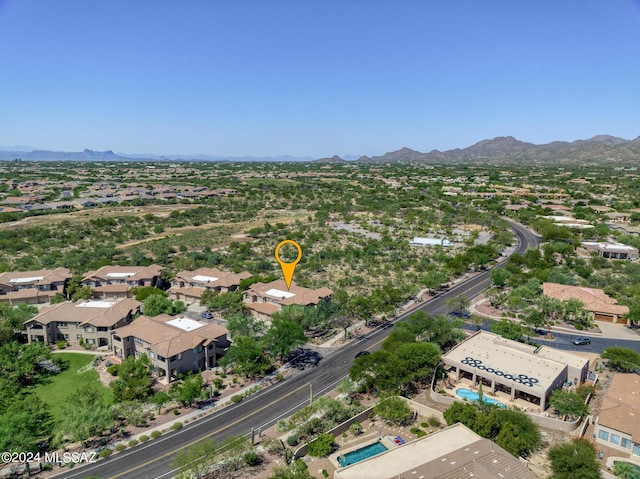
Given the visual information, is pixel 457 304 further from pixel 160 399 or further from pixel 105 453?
pixel 105 453

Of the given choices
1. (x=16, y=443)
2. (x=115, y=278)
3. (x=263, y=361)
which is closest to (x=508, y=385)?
(x=263, y=361)

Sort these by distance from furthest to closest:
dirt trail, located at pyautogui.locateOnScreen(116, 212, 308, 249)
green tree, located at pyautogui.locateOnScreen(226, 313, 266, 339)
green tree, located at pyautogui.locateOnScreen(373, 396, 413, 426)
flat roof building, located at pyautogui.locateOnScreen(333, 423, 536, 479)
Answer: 1. dirt trail, located at pyautogui.locateOnScreen(116, 212, 308, 249)
2. green tree, located at pyautogui.locateOnScreen(226, 313, 266, 339)
3. green tree, located at pyautogui.locateOnScreen(373, 396, 413, 426)
4. flat roof building, located at pyautogui.locateOnScreen(333, 423, 536, 479)

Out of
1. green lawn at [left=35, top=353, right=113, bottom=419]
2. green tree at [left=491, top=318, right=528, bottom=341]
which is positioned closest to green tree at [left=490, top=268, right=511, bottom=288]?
green tree at [left=491, top=318, right=528, bottom=341]

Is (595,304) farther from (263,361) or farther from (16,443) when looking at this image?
(16,443)

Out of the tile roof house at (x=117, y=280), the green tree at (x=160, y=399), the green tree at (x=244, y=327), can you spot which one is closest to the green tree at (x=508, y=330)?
the green tree at (x=244, y=327)

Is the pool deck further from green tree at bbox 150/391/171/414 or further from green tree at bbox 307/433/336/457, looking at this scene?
green tree at bbox 150/391/171/414

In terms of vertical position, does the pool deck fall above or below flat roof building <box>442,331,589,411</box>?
below
